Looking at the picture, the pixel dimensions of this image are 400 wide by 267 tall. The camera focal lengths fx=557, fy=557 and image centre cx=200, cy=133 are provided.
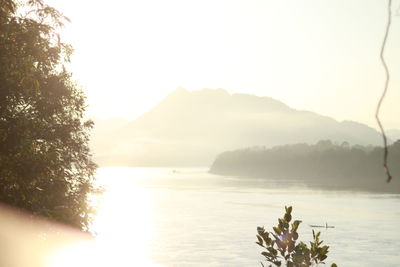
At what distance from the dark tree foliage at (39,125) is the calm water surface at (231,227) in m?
2.84

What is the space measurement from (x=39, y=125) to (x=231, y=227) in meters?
60.0

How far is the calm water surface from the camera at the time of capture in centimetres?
5656

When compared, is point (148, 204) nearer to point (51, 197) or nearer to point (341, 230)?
point (341, 230)

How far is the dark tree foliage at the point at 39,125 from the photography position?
21.4 meters

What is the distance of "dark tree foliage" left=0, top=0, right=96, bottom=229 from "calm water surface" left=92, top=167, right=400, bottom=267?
2844 millimetres

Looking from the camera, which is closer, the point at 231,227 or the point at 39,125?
the point at 39,125

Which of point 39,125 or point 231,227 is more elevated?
point 39,125

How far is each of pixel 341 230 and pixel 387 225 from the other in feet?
24.8

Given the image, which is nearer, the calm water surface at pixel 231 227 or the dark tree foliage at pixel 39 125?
the dark tree foliage at pixel 39 125

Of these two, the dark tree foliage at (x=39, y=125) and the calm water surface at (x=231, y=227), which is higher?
the dark tree foliage at (x=39, y=125)

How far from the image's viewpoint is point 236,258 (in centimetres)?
5588

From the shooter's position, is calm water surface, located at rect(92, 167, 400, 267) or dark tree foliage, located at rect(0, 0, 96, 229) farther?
calm water surface, located at rect(92, 167, 400, 267)

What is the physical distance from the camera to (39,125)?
957 inches

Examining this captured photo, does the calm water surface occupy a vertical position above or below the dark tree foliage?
below
